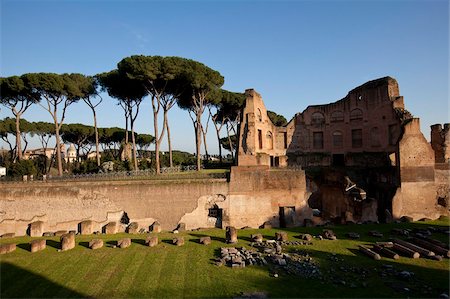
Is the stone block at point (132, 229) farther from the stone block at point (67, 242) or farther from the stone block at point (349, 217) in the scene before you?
the stone block at point (349, 217)

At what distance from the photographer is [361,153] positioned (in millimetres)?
20328

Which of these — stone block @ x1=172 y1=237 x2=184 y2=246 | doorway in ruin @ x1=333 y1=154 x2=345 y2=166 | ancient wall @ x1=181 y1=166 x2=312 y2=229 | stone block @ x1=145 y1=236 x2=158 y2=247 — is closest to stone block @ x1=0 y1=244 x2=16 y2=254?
stone block @ x1=145 y1=236 x2=158 y2=247

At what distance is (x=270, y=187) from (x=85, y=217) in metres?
9.28

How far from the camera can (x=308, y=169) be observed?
63.4ft

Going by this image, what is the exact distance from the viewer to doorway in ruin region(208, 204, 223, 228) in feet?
48.8

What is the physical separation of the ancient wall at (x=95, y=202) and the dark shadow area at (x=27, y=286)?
19.3 feet

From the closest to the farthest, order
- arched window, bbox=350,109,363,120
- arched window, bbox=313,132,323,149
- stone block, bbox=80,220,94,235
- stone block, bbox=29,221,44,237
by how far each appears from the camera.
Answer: stone block, bbox=29,221,44,237
stone block, bbox=80,220,94,235
arched window, bbox=350,109,363,120
arched window, bbox=313,132,323,149

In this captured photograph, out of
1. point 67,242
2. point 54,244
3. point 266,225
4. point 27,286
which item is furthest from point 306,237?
point 54,244

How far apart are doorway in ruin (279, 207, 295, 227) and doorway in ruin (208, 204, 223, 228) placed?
317 centimetres

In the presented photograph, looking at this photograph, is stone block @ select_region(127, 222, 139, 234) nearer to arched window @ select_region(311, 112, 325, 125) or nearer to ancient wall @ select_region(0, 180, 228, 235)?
ancient wall @ select_region(0, 180, 228, 235)

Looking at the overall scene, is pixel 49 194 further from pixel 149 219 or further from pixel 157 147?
pixel 157 147

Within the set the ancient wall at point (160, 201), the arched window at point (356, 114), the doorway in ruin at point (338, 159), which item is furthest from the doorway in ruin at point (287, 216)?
the arched window at point (356, 114)

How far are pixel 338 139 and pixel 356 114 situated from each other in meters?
2.16

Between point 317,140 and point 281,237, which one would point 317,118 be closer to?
point 317,140
